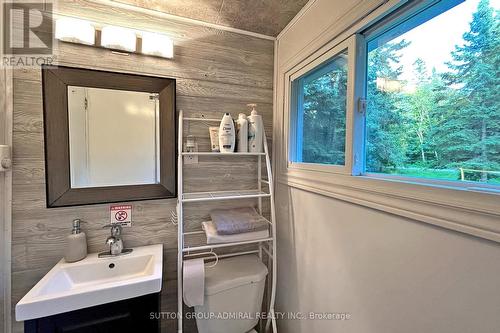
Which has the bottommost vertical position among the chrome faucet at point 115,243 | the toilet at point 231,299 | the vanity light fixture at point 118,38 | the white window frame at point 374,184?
the toilet at point 231,299

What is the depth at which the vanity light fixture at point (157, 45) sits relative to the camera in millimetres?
1231

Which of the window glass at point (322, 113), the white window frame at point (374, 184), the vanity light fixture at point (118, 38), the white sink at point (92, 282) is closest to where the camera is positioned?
the white window frame at point (374, 184)

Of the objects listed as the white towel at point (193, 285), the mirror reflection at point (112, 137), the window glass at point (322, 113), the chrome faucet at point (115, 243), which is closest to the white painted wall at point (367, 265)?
the window glass at point (322, 113)

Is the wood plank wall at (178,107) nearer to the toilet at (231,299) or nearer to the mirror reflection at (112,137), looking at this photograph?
the mirror reflection at (112,137)

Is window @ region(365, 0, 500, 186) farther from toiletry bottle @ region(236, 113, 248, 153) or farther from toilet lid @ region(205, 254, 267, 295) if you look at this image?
toilet lid @ region(205, 254, 267, 295)

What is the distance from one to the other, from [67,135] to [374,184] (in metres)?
1.48

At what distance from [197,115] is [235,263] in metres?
0.99

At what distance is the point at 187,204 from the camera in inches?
54.8

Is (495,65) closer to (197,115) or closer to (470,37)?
(470,37)

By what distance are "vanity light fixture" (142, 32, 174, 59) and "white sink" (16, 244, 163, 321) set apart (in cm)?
114

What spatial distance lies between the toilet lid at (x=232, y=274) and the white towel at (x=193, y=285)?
0.18 ft

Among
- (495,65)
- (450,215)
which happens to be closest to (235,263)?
(450,215)

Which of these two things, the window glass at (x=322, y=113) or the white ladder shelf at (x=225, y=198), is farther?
the white ladder shelf at (x=225, y=198)

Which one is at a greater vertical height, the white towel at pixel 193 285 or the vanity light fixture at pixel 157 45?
the vanity light fixture at pixel 157 45
